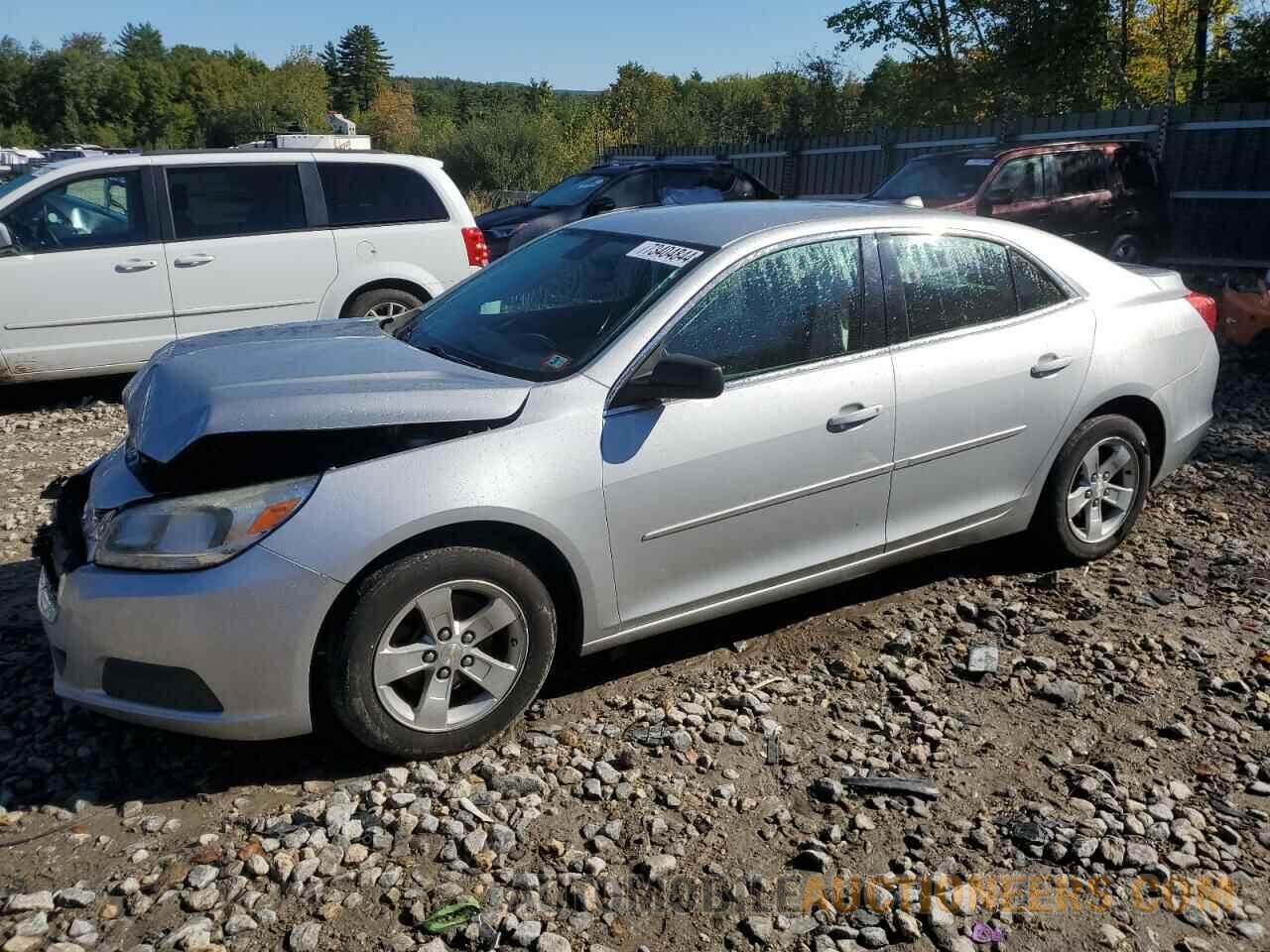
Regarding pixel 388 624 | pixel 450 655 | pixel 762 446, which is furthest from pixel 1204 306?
pixel 388 624

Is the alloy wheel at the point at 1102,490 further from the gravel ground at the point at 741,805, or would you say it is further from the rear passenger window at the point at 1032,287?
the rear passenger window at the point at 1032,287

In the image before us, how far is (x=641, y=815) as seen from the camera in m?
3.26

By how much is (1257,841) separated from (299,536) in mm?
2836

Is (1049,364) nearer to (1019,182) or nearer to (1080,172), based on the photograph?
(1019,182)

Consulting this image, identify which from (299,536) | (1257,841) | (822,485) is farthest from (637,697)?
(1257,841)

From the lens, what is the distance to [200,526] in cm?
316

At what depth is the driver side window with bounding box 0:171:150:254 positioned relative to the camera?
7836 millimetres

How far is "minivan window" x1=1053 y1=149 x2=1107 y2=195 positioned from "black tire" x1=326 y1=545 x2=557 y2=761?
1108 cm

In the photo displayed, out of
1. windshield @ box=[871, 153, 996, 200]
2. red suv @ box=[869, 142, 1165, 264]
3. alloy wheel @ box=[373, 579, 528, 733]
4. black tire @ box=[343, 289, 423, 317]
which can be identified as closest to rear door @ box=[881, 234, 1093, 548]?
alloy wheel @ box=[373, 579, 528, 733]

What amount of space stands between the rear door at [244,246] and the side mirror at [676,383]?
18.0ft

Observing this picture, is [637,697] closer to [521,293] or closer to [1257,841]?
[521,293]

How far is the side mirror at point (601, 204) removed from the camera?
1390cm

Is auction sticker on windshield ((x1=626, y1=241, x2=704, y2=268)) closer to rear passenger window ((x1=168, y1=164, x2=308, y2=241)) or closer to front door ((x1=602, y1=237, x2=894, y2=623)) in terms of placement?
front door ((x1=602, y1=237, x2=894, y2=623))

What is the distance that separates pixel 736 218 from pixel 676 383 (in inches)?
41.8
